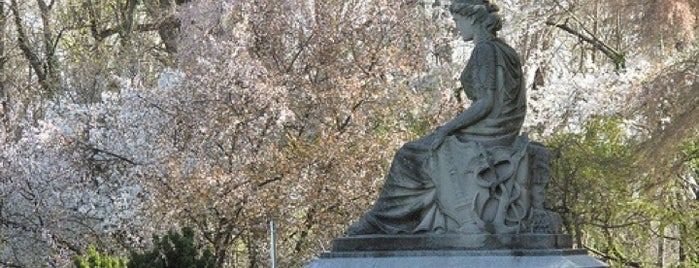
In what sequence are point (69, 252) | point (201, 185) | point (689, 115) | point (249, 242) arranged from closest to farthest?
point (689, 115), point (201, 185), point (249, 242), point (69, 252)

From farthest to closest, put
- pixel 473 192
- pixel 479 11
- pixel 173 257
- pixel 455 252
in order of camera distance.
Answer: pixel 173 257
pixel 479 11
pixel 473 192
pixel 455 252

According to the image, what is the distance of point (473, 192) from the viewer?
10.1m

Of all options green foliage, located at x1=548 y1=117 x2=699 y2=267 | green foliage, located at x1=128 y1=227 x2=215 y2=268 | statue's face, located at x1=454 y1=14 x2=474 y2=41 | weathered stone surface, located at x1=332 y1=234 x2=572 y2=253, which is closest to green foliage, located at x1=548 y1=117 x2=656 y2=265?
green foliage, located at x1=548 y1=117 x2=699 y2=267

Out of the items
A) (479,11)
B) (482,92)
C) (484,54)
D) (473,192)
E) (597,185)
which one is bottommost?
(597,185)

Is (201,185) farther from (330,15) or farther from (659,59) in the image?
(659,59)

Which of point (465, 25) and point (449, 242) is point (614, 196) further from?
point (449, 242)

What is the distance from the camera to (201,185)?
53.5 ft

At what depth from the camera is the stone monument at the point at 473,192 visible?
32.7 ft

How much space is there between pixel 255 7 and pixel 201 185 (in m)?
3.15

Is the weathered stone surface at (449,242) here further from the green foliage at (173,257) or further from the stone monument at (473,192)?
the green foliage at (173,257)

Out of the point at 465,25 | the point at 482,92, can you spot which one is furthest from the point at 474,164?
the point at 465,25

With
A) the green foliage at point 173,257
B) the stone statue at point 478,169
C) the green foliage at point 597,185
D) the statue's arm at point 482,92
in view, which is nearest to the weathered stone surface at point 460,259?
the stone statue at point 478,169

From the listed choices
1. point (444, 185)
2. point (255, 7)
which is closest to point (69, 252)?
point (255, 7)

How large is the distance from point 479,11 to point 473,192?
143 cm
